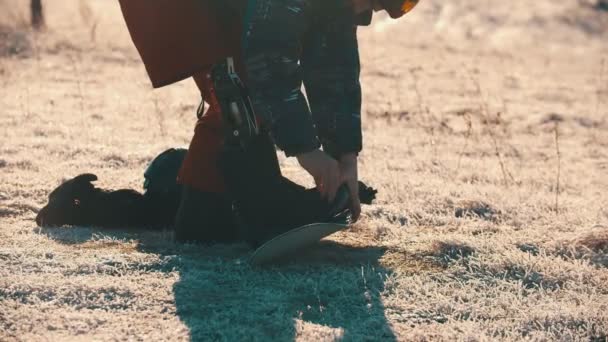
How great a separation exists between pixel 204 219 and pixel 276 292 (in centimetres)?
63

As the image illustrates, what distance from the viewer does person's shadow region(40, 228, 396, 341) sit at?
277 cm

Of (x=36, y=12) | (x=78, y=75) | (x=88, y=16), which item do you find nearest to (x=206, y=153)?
(x=78, y=75)

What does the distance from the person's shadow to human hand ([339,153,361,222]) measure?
0.71 feet

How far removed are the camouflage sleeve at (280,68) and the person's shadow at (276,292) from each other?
45 cm

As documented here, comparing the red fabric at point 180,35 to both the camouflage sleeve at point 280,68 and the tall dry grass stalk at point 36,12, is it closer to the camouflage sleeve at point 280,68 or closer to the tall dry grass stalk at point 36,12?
the camouflage sleeve at point 280,68

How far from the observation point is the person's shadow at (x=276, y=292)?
109 inches

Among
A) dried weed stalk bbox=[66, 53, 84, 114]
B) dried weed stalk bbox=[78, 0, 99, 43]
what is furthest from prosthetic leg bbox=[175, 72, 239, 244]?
dried weed stalk bbox=[78, 0, 99, 43]

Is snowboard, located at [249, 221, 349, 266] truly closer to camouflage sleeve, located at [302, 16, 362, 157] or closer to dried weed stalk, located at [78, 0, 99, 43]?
camouflage sleeve, located at [302, 16, 362, 157]

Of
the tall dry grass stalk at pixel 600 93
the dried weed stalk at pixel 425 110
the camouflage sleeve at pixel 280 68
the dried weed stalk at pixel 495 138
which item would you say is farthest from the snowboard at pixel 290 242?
the tall dry grass stalk at pixel 600 93

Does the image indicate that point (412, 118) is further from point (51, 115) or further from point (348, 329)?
point (348, 329)

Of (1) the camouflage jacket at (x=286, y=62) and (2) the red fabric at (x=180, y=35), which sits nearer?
(1) the camouflage jacket at (x=286, y=62)

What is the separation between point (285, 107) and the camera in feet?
10.3

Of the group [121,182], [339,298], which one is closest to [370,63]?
[121,182]

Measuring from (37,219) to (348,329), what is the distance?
1.67 m
